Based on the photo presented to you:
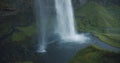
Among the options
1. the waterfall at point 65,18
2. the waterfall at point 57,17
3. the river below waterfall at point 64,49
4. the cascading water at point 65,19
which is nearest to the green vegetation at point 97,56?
Answer: the river below waterfall at point 64,49

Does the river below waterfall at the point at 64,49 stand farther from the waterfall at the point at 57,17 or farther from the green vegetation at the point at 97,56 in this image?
the waterfall at the point at 57,17

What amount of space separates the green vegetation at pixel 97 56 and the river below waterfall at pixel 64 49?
202 inches

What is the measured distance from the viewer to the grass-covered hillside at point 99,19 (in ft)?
201

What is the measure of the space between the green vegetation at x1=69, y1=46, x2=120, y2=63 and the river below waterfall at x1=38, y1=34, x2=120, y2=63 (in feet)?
16.8

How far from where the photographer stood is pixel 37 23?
2589 inches

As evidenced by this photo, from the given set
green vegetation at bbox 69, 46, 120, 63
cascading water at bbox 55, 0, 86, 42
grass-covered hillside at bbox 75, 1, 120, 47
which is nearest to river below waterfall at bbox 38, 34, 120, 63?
grass-covered hillside at bbox 75, 1, 120, 47

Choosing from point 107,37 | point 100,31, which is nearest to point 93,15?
point 100,31

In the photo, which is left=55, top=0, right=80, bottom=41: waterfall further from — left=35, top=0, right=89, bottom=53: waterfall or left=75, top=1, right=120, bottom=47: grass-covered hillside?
left=75, top=1, right=120, bottom=47: grass-covered hillside

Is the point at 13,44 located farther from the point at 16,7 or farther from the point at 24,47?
the point at 16,7

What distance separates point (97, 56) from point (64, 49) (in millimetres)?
15445

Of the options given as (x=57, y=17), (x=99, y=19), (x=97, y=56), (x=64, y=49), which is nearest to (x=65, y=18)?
(x=57, y=17)

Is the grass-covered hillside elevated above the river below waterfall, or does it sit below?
above

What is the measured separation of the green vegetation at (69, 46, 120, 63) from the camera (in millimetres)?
31203

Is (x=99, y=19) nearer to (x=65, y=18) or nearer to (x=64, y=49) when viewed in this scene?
(x=65, y=18)
